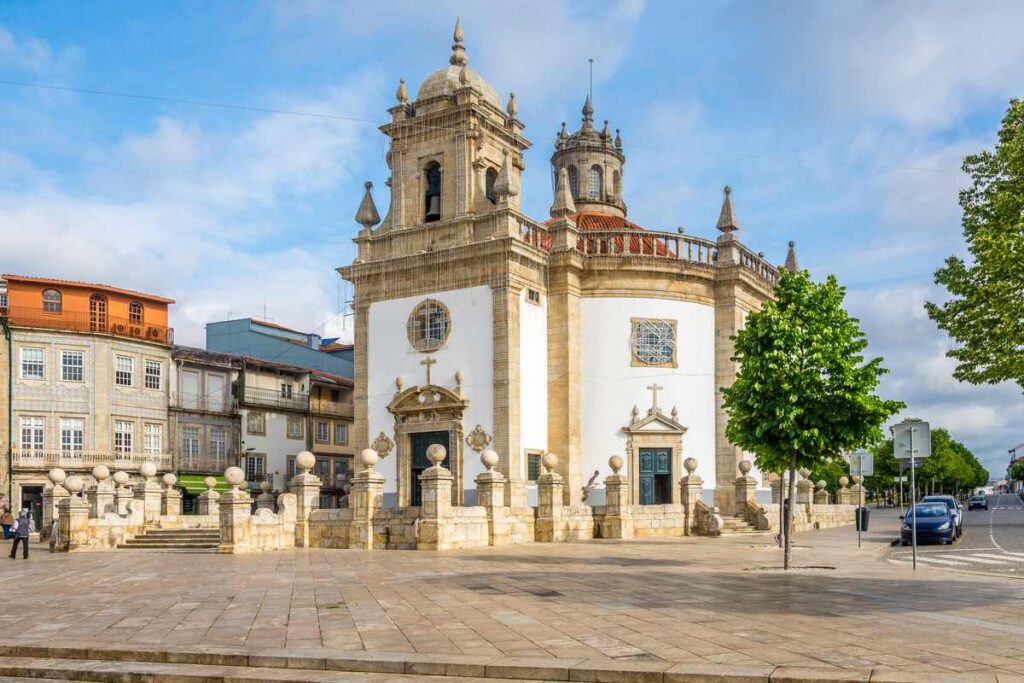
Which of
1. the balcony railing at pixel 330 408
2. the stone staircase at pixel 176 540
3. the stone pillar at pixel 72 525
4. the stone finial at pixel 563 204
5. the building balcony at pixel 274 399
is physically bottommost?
the stone staircase at pixel 176 540

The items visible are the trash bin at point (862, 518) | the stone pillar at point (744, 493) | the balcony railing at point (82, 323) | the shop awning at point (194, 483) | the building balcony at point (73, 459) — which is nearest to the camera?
the trash bin at point (862, 518)

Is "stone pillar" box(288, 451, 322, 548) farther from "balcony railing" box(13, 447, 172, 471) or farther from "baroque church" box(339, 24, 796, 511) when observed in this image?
"balcony railing" box(13, 447, 172, 471)

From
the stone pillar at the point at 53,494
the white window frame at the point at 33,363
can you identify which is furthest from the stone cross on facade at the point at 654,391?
the white window frame at the point at 33,363

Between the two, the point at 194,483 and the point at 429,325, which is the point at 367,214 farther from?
the point at 194,483

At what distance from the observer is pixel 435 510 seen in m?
25.0

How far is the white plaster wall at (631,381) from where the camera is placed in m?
35.1

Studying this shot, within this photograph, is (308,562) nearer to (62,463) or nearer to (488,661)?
(488,661)

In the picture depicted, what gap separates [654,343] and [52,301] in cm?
2667

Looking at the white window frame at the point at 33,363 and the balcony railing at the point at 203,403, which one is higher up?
the white window frame at the point at 33,363

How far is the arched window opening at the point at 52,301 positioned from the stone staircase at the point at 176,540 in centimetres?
1845

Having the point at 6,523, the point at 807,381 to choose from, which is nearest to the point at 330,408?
the point at 6,523

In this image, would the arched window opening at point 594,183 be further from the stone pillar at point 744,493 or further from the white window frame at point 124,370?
the white window frame at point 124,370

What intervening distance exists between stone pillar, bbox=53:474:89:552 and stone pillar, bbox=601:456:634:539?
48.4ft

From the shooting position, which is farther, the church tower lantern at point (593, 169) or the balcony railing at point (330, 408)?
the balcony railing at point (330, 408)
